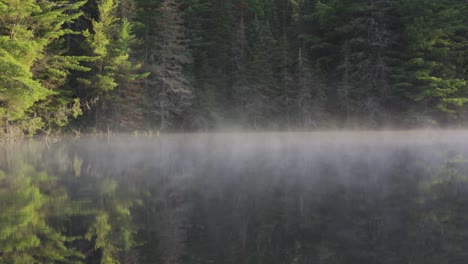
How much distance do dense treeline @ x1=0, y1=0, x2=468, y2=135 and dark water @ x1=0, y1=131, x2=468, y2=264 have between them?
19.6m

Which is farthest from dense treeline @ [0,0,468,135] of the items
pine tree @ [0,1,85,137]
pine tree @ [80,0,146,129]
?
pine tree @ [0,1,85,137]

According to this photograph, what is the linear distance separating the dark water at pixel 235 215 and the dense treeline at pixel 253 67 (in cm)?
1963

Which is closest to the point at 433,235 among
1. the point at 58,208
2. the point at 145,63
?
the point at 58,208

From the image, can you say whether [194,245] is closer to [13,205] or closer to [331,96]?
[13,205]

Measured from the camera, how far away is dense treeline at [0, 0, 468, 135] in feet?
110

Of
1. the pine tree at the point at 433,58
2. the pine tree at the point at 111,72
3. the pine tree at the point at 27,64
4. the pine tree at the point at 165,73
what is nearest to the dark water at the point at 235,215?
the pine tree at the point at 27,64

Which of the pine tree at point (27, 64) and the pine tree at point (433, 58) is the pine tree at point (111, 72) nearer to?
the pine tree at point (27, 64)

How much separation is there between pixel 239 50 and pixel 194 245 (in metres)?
43.0

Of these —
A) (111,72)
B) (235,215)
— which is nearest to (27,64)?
(111,72)

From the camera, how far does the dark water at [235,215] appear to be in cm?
526

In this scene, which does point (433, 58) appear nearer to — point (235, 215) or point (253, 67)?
point (253, 67)

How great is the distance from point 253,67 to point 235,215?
38.5m

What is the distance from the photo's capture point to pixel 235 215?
7.12 metres

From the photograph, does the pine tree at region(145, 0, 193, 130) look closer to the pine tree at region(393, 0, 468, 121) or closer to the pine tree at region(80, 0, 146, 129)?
the pine tree at region(80, 0, 146, 129)
